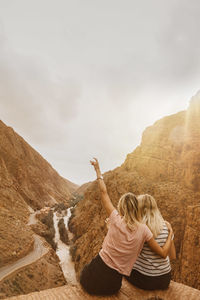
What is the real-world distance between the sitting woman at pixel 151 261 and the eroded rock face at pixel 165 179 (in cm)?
939

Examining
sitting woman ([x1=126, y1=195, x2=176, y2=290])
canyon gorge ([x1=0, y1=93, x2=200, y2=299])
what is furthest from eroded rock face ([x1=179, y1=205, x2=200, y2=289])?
sitting woman ([x1=126, y1=195, x2=176, y2=290])

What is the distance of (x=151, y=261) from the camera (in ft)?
8.71

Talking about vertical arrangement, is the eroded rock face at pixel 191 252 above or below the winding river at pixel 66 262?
above

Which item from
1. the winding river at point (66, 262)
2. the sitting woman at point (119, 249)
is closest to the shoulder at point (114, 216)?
the sitting woman at point (119, 249)

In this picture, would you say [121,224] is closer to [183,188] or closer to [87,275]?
[87,275]

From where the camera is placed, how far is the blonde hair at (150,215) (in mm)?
2646

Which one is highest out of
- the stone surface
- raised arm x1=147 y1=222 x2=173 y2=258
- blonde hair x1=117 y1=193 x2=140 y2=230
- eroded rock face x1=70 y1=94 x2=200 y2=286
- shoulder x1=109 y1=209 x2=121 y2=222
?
eroded rock face x1=70 y1=94 x2=200 y2=286

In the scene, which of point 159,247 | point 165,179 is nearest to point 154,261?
point 159,247

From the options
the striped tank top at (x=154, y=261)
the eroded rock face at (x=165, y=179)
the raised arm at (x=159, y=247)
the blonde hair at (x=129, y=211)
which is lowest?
the striped tank top at (x=154, y=261)

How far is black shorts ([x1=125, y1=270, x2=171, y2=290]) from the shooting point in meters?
2.73

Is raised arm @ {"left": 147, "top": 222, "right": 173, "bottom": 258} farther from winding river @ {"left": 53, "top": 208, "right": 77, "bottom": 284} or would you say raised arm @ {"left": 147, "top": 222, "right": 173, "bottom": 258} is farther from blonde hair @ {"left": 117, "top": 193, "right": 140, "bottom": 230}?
winding river @ {"left": 53, "top": 208, "right": 77, "bottom": 284}

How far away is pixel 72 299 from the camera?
8.55 ft

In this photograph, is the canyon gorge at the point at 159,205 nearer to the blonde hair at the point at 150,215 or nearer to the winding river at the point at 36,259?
the winding river at the point at 36,259

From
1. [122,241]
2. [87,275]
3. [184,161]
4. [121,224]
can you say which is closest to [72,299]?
[87,275]
